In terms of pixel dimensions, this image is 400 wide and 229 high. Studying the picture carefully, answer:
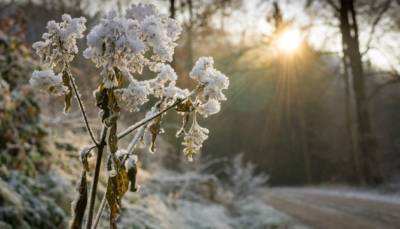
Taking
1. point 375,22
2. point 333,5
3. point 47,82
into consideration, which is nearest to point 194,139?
point 47,82

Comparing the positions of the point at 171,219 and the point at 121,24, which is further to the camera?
the point at 171,219

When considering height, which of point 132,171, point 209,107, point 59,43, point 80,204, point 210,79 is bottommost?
point 80,204

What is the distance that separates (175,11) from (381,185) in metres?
10.2

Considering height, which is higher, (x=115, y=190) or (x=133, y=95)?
(x=133, y=95)

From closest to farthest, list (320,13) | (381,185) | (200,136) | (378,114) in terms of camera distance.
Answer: (200,136) < (381,185) < (320,13) < (378,114)

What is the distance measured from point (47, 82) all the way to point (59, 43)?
0.58 feet

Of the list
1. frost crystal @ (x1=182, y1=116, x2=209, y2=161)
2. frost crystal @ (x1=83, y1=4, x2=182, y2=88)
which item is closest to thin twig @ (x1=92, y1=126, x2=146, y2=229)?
frost crystal @ (x1=182, y1=116, x2=209, y2=161)

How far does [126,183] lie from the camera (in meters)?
1.95

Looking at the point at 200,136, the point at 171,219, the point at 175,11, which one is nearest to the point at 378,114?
the point at 175,11

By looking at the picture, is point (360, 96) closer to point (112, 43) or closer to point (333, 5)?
point (333, 5)

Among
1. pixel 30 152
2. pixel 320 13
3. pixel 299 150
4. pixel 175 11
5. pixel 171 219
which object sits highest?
pixel 320 13

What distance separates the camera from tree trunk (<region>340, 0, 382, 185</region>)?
18.5 m

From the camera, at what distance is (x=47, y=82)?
191cm

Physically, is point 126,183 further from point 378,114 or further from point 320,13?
point 378,114
